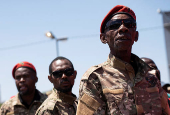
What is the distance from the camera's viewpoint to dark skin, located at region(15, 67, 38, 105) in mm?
6469

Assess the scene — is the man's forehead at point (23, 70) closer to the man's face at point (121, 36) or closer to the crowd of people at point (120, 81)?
the crowd of people at point (120, 81)

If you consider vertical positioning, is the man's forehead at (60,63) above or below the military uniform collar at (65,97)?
above

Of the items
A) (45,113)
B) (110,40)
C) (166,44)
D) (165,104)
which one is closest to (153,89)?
(165,104)

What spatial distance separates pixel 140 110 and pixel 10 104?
4.59 m

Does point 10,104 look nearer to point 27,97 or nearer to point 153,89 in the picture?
point 27,97

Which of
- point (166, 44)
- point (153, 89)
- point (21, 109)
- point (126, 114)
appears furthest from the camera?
point (166, 44)

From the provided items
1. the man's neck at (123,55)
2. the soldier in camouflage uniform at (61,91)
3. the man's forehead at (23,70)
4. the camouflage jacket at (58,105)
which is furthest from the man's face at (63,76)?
the man's neck at (123,55)

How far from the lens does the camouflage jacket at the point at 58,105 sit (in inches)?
175

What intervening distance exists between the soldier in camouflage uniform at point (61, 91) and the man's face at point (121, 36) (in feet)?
6.25

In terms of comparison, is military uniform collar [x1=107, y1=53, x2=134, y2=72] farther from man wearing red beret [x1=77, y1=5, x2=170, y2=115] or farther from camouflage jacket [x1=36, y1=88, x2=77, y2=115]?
camouflage jacket [x1=36, y1=88, x2=77, y2=115]

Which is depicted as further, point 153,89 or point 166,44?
point 166,44

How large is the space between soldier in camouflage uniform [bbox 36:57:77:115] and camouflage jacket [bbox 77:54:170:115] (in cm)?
178

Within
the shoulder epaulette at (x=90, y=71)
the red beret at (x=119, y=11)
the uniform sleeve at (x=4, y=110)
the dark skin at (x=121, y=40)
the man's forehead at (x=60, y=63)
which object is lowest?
the uniform sleeve at (x=4, y=110)

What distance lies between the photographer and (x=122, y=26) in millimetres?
2938
